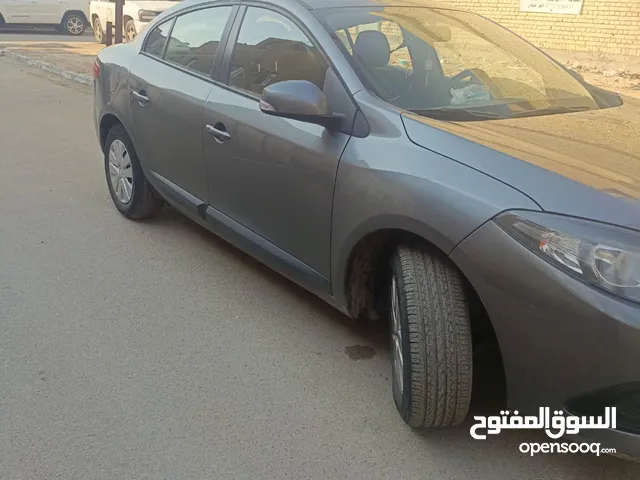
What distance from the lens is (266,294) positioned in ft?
12.8

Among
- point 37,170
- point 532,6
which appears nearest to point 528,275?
point 37,170

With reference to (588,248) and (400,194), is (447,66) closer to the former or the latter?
(400,194)

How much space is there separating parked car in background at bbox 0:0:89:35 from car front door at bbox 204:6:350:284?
18912 mm

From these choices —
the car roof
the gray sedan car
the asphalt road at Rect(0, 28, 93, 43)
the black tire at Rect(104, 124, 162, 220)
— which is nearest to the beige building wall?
the gray sedan car

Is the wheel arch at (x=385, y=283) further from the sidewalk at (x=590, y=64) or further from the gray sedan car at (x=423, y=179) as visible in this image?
the sidewalk at (x=590, y=64)

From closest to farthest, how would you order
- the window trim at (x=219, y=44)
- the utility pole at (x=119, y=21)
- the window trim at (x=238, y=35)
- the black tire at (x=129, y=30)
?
the window trim at (x=238, y=35) → the window trim at (x=219, y=44) → the utility pole at (x=119, y=21) → the black tire at (x=129, y=30)

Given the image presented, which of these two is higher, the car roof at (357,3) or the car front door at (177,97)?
the car roof at (357,3)

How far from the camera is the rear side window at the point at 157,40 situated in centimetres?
445

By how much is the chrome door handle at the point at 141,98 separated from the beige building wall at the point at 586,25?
9264 mm

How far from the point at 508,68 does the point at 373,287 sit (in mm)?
1388

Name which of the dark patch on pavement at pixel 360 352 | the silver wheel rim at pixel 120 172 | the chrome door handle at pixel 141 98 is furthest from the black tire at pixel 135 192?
the dark patch on pavement at pixel 360 352

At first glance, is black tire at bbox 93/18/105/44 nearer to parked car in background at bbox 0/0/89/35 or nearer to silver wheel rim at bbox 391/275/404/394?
parked car in background at bbox 0/0/89/35

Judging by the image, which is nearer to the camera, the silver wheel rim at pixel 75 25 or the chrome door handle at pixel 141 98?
the chrome door handle at pixel 141 98

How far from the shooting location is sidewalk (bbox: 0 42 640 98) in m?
9.94
